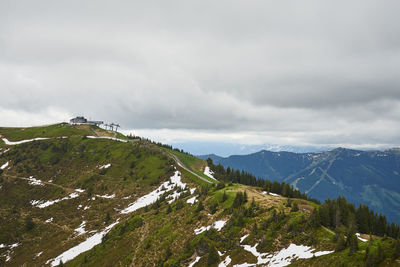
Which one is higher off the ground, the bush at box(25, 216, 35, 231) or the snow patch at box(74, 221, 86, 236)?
the snow patch at box(74, 221, 86, 236)

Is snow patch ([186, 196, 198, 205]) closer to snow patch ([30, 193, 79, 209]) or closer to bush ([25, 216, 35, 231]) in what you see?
bush ([25, 216, 35, 231])

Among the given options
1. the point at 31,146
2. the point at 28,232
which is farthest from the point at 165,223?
the point at 31,146

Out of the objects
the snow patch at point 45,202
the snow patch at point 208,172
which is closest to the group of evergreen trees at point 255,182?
the snow patch at point 208,172

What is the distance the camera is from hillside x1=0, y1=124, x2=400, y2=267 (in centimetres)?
3541

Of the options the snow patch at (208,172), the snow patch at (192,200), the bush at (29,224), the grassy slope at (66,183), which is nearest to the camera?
the snow patch at (192,200)

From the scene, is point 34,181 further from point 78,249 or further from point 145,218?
point 145,218

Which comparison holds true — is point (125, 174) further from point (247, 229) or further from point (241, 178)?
point (247, 229)

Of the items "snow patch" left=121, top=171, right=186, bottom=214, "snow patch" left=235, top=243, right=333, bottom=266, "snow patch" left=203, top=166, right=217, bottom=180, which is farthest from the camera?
"snow patch" left=203, top=166, right=217, bottom=180

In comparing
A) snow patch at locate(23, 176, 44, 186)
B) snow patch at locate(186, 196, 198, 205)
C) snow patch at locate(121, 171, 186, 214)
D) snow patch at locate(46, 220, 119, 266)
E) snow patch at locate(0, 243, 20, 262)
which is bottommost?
snow patch at locate(0, 243, 20, 262)

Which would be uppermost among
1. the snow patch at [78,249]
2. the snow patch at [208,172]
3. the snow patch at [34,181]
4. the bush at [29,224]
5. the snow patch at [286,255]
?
the snow patch at [286,255]

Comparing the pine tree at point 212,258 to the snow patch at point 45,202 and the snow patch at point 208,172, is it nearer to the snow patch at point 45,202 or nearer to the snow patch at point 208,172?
the snow patch at point 208,172

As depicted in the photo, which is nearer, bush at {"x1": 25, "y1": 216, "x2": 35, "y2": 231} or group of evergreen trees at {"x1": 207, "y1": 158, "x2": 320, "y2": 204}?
group of evergreen trees at {"x1": 207, "y1": 158, "x2": 320, "y2": 204}

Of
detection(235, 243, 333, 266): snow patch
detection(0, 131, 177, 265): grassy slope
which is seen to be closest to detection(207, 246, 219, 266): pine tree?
detection(235, 243, 333, 266): snow patch

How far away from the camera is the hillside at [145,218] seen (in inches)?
1394
